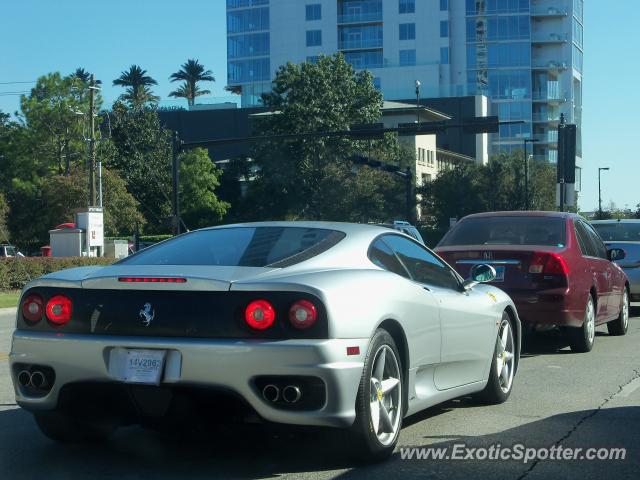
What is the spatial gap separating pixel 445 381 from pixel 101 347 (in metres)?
2.47

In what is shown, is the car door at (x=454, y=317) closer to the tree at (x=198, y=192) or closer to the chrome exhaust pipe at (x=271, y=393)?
the chrome exhaust pipe at (x=271, y=393)

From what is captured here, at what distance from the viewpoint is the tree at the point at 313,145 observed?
6919 centimetres

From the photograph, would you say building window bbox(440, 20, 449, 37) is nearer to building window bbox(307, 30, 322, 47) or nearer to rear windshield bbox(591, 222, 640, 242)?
building window bbox(307, 30, 322, 47)

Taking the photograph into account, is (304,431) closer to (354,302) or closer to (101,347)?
(354,302)

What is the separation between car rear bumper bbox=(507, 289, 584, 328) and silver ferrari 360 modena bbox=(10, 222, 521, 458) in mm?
4493

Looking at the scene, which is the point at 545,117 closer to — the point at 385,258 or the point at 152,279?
the point at 385,258

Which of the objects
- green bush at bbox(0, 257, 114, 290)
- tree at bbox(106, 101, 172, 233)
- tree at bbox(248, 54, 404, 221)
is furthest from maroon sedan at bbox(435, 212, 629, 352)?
tree at bbox(106, 101, 172, 233)

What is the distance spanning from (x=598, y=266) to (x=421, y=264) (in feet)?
19.0

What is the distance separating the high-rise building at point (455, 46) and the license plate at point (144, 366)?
100442mm

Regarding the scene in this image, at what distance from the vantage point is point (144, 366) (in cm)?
512

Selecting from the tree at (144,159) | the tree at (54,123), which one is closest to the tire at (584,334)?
the tree at (54,123)

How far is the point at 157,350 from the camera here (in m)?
5.11

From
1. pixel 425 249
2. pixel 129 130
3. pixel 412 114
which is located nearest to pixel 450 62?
pixel 412 114

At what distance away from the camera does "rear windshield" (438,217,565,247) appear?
444 inches
